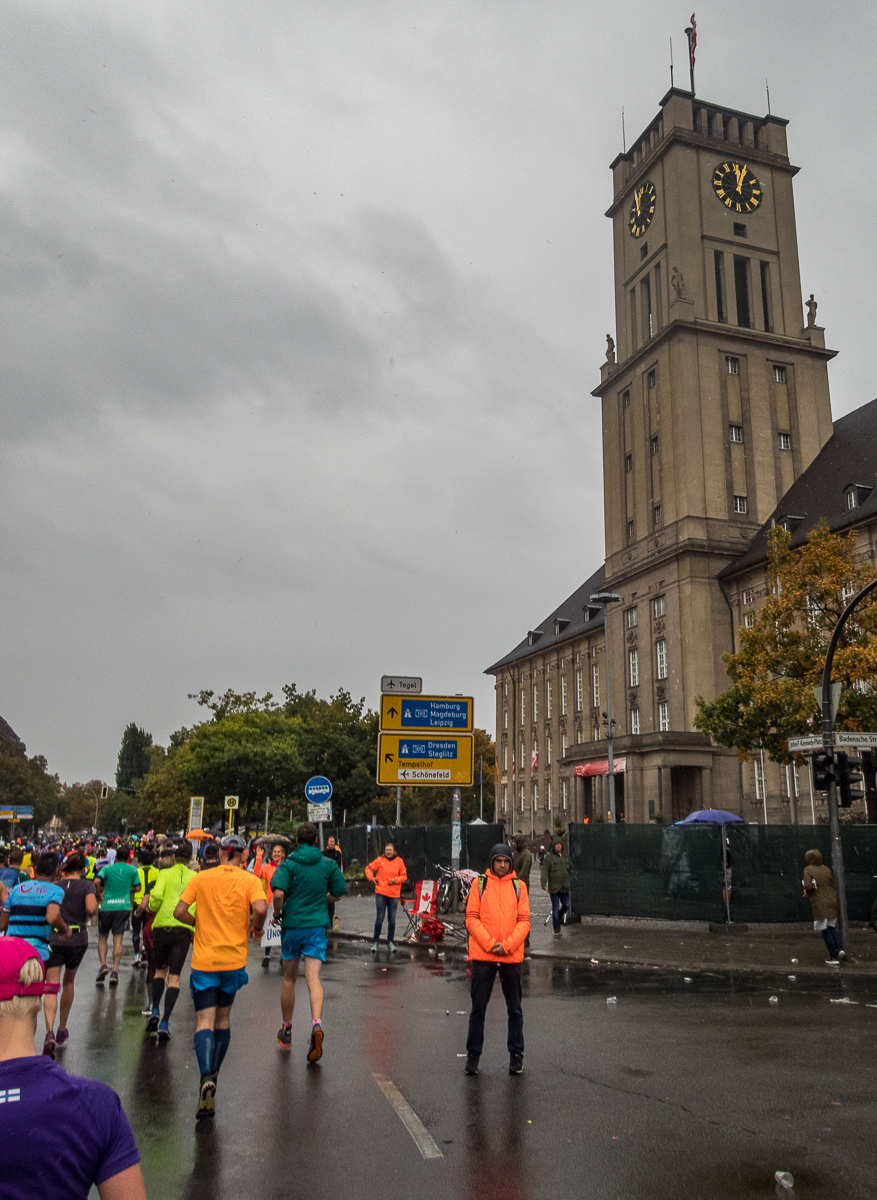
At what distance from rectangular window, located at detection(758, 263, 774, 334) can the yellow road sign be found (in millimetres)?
50579

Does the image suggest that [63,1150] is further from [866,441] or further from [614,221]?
[614,221]

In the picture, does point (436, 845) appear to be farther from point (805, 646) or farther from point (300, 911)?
point (300, 911)

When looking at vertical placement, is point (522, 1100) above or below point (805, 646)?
below

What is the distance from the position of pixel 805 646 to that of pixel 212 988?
2518 centimetres

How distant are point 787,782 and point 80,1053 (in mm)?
44592

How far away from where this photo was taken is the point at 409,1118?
6191 millimetres

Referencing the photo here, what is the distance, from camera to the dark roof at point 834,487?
47.2 meters

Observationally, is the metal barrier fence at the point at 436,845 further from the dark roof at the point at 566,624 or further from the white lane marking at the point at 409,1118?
the dark roof at the point at 566,624

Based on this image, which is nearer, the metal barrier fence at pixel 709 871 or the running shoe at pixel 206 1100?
the running shoe at pixel 206 1100

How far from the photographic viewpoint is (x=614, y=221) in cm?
6906

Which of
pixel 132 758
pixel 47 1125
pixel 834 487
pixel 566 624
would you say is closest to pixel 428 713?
pixel 47 1125

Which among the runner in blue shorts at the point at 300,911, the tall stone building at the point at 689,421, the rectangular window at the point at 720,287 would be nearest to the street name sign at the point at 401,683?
the runner in blue shorts at the point at 300,911

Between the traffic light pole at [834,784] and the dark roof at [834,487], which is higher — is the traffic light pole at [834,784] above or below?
Result: below

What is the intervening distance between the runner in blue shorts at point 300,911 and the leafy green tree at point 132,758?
17170 cm
